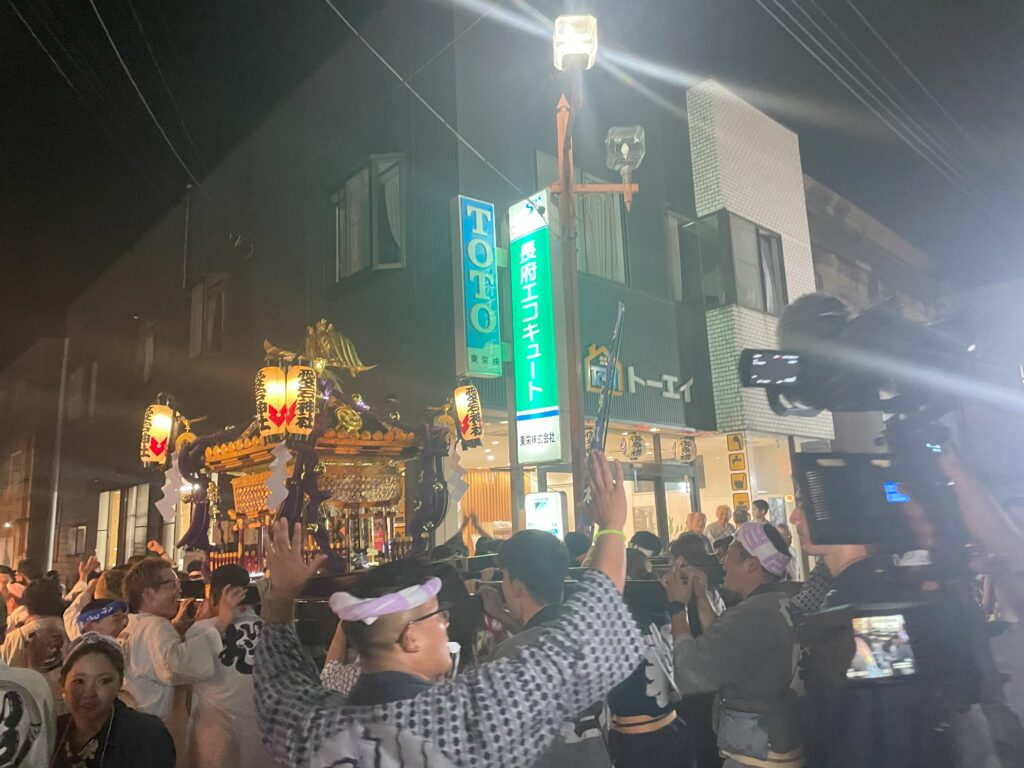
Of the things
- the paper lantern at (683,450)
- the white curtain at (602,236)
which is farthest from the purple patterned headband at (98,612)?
the paper lantern at (683,450)

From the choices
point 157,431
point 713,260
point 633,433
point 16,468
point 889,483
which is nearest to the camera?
point 889,483

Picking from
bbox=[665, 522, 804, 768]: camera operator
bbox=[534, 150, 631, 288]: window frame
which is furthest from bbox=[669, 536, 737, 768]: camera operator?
bbox=[534, 150, 631, 288]: window frame

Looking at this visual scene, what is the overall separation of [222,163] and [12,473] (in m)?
17.0

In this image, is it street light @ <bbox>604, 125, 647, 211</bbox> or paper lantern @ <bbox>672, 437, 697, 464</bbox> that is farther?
paper lantern @ <bbox>672, 437, 697, 464</bbox>

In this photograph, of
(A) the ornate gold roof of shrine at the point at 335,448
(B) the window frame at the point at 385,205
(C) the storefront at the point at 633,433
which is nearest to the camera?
(A) the ornate gold roof of shrine at the point at 335,448

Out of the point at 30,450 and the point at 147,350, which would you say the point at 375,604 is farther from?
the point at 30,450

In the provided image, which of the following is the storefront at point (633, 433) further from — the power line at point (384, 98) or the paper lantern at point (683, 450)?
the power line at point (384, 98)

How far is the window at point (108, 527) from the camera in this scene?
67.7 feet

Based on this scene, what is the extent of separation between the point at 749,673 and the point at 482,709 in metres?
2.28

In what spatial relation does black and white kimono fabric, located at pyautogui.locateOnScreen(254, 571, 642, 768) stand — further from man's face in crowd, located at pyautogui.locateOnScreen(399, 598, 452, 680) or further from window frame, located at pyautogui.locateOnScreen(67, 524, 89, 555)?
window frame, located at pyautogui.locateOnScreen(67, 524, 89, 555)

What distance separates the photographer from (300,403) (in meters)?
9.21

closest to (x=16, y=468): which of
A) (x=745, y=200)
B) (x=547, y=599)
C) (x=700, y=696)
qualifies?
(x=745, y=200)

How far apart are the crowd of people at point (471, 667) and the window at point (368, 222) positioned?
821 centimetres

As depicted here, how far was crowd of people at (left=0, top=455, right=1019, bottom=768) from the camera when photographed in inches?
75.2
